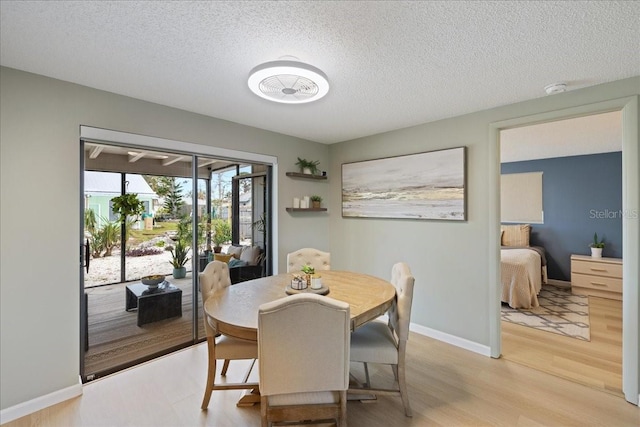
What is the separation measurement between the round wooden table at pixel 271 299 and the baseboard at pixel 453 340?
1227 mm

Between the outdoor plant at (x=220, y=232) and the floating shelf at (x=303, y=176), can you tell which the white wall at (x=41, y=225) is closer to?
the outdoor plant at (x=220, y=232)

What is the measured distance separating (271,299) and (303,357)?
2.20 ft

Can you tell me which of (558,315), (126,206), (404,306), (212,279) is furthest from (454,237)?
(126,206)

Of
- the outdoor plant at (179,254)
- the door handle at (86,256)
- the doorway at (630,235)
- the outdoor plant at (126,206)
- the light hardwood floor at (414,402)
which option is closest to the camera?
the light hardwood floor at (414,402)

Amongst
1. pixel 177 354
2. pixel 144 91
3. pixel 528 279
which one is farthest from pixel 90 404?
pixel 528 279

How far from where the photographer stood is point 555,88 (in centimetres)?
232

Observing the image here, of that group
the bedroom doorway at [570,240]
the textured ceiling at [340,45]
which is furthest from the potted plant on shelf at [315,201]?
the bedroom doorway at [570,240]

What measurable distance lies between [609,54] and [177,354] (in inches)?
165

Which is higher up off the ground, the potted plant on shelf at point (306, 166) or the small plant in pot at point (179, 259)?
the potted plant on shelf at point (306, 166)

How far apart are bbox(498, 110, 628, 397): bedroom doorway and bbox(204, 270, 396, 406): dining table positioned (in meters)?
1.71

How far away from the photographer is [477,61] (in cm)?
196

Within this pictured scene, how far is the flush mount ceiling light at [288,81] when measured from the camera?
168 cm

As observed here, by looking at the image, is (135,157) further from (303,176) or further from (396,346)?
(396,346)

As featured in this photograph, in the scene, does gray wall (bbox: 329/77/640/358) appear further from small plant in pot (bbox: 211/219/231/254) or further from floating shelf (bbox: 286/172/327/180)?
small plant in pot (bbox: 211/219/231/254)
